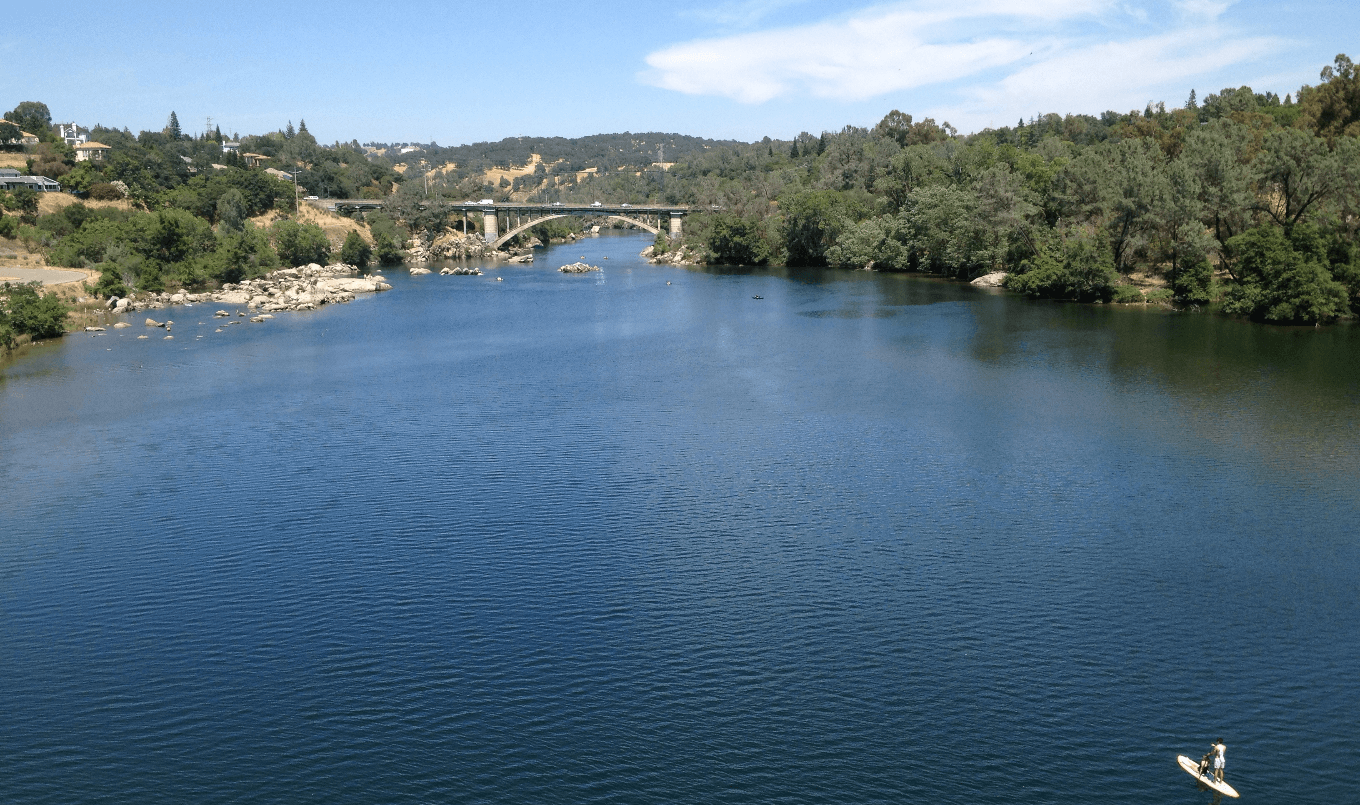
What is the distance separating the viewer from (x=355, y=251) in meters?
138

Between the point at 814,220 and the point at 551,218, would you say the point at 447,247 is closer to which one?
the point at 551,218

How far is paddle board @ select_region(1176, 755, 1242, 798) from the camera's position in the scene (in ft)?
63.7

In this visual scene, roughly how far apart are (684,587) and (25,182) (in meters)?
128

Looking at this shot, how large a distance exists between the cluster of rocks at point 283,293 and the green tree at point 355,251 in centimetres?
1003

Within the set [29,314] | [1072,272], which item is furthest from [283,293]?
[1072,272]

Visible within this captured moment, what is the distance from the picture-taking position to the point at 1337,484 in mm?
36656

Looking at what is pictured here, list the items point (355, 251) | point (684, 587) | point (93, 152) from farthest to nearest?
point (93, 152)
point (355, 251)
point (684, 587)

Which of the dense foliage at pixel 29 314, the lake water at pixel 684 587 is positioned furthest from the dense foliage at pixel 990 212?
the lake water at pixel 684 587

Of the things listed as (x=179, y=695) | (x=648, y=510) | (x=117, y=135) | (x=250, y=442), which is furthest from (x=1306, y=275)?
(x=117, y=135)

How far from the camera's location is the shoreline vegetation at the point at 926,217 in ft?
245

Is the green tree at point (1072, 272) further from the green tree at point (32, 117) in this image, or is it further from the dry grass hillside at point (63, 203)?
the green tree at point (32, 117)

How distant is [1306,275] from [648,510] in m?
59.3

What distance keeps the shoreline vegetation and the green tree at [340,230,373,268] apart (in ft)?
1.05

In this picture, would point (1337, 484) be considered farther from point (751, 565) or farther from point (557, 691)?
point (557, 691)
